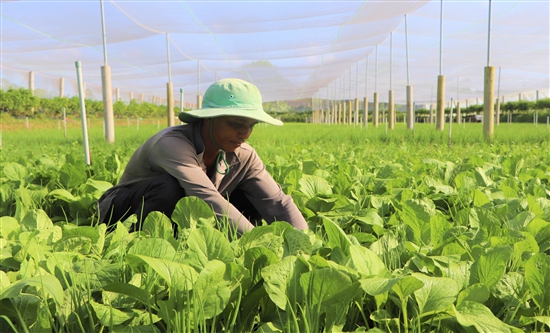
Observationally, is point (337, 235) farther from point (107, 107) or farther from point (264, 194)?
point (107, 107)

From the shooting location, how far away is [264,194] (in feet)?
6.63

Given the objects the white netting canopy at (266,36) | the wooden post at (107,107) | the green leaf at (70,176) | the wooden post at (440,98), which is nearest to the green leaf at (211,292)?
the green leaf at (70,176)

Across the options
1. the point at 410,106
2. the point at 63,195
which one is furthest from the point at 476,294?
the point at 410,106

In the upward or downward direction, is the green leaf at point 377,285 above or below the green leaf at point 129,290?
above

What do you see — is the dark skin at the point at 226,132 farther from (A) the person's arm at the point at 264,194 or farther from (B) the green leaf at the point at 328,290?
(B) the green leaf at the point at 328,290

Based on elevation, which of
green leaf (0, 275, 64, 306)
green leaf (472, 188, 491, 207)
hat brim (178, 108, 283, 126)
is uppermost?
hat brim (178, 108, 283, 126)


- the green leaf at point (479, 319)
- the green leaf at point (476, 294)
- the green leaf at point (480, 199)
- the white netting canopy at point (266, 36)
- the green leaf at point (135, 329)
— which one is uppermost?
the white netting canopy at point (266, 36)

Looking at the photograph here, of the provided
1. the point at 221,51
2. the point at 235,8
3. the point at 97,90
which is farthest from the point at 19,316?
the point at 97,90

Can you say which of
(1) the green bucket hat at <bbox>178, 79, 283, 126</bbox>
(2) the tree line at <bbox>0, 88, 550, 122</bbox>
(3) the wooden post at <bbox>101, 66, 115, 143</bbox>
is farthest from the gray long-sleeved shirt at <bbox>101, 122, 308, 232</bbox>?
(2) the tree line at <bbox>0, 88, 550, 122</bbox>

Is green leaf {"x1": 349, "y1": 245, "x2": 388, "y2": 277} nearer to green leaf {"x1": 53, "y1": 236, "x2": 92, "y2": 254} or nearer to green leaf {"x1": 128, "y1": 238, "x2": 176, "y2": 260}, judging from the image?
green leaf {"x1": 128, "y1": 238, "x2": 176, "y2": 260}

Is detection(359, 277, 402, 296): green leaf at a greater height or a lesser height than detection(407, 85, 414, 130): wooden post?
lesser

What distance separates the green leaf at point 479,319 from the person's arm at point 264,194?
3.40ft

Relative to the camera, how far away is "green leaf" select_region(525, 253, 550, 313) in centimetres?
89

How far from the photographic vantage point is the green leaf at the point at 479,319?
31.2 inches
